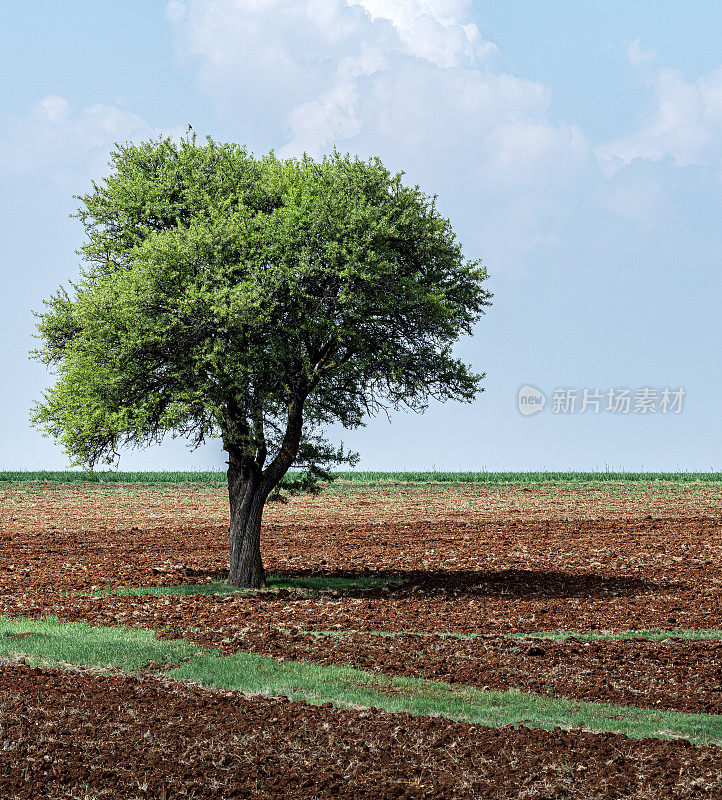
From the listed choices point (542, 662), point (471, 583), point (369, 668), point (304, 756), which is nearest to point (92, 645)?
point (369, 668)

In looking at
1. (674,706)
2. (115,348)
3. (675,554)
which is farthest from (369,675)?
(675,554)

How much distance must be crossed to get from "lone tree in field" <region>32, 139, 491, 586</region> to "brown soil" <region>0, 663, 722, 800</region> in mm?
9807

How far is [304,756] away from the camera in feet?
32.2

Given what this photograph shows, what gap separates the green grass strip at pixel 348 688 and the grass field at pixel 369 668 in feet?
0.16

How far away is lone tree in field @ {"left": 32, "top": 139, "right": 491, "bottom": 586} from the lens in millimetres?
20047

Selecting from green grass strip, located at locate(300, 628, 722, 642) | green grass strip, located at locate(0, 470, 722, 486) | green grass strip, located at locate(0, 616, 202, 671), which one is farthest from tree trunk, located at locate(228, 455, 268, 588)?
green grass strip, located at locate(0, 470, 722, 486)

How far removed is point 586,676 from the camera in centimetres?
1359

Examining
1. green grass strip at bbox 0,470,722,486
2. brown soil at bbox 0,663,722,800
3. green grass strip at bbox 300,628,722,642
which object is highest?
green grass strip at bbox 0,470,722,486

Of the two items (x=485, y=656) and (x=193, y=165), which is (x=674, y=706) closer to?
(x=485, y=656)

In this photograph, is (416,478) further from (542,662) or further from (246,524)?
(542,662)

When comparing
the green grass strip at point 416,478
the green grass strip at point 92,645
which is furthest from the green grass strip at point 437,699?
the green grass strip at point 416,478

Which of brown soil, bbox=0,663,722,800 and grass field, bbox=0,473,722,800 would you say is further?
grass field, bbox=0,473,722,800

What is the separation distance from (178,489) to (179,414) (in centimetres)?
4302

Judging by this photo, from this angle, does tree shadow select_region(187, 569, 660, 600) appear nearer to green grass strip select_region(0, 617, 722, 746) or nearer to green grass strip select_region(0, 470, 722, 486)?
green grass strip select_region(0, 617, 722, 746)
